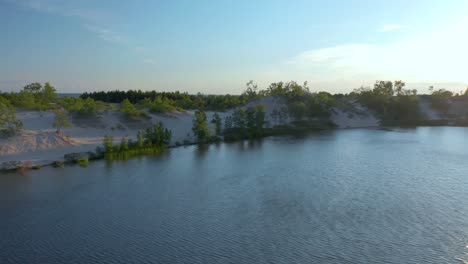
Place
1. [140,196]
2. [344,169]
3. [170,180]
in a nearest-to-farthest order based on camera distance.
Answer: [140,196] < [170,180] < [344,169]

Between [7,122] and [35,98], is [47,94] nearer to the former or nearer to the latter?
[35,98]

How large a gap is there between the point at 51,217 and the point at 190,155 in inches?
896

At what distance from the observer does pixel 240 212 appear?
910 inches

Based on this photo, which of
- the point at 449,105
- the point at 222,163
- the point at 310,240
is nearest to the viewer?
the point at 310,240

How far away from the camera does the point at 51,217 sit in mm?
22531

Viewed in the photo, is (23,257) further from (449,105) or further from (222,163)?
(449,105)

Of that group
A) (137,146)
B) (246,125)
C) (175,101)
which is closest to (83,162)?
(137,146)

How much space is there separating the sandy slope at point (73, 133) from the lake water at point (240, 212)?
730 cm

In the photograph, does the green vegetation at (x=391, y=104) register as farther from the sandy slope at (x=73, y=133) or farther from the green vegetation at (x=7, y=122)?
the green vegetation at (x=7, y=122)

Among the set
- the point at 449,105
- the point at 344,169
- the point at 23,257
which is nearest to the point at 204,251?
the point at 23,257

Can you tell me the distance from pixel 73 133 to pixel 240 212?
36.8m

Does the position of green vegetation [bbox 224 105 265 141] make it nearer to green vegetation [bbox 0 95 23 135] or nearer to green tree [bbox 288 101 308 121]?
green tree [bbox 288 101 308 121]

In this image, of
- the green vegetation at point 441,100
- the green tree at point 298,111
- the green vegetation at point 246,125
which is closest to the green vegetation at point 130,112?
the green vegetation at point 246,125

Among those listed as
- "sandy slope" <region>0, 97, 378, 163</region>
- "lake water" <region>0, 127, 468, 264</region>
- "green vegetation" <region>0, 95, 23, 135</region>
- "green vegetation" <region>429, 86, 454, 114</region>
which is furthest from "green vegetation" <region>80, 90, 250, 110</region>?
"green vegetation" <region>429, 86, 454, 114</region>
